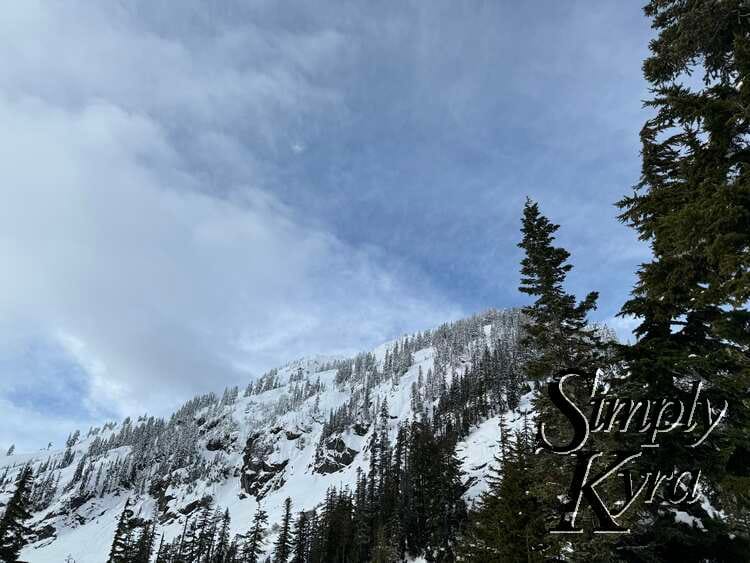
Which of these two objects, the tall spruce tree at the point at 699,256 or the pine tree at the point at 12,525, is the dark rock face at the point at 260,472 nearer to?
the pine tree at the point at 12,525

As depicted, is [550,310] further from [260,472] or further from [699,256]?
[260,472]

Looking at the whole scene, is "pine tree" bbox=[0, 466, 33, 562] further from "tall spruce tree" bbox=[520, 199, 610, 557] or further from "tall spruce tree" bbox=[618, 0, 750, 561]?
"tall spruce tree" bbox=[618, 0, 750, 561]

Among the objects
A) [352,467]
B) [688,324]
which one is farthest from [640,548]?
[352,467]

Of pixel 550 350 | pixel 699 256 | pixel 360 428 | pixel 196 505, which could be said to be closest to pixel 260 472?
pixel 196 505

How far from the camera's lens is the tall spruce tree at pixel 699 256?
7547 mm

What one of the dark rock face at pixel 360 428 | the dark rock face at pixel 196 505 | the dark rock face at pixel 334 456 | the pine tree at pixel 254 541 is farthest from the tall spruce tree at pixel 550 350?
the dark rock face at pixel 196 505

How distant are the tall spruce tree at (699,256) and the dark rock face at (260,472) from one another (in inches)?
6683

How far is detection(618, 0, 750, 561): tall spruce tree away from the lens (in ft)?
24.8

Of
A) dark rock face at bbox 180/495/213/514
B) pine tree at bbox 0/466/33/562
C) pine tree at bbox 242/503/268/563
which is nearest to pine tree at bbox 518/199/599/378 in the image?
pine tree at bbox 0/466/33/562

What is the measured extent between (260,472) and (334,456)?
36.8m

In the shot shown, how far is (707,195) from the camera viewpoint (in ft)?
26.9

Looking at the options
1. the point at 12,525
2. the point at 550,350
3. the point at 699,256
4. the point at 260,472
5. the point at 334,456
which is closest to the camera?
the point at 699,256

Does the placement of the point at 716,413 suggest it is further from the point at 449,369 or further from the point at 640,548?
the point at 449,369

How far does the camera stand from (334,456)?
159125 millimetres
